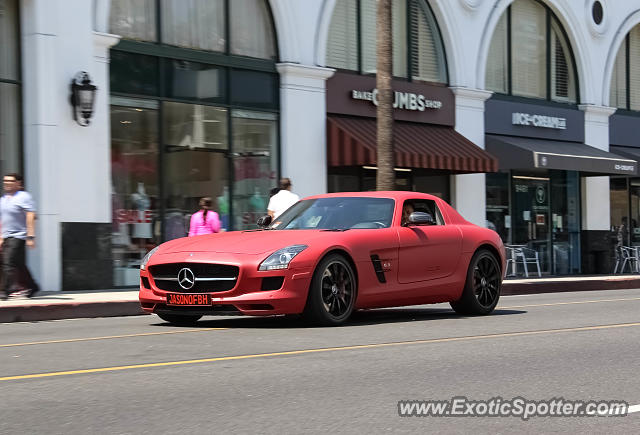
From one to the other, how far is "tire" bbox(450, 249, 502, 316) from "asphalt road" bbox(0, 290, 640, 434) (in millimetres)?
751

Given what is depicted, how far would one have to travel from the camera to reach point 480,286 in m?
12.7

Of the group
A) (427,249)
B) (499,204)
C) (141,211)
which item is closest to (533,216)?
(499,204)

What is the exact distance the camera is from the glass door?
27.5m

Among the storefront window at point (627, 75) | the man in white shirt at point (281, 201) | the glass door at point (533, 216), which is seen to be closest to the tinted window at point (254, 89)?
the man in white shirt at point (281, 201)

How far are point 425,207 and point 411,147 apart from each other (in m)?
10.4

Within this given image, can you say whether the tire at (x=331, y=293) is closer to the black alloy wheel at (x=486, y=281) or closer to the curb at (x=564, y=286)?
the black alloy wheel at (x=486, y=281)

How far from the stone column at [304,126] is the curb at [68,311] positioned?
25.0ft

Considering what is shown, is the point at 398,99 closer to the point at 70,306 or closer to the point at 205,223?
the point at 205,223

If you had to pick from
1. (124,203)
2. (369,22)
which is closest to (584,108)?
(369,22)

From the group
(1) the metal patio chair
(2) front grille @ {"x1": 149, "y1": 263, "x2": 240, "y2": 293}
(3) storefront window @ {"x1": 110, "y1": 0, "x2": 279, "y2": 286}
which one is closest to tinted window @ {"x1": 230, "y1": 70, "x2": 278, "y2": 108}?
(3) storefront window @ {"x1": 110, "y1": 0, "x2": 279, "y2": 286}

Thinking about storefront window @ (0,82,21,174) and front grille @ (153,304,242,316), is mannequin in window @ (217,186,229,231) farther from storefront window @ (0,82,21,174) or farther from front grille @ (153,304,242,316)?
front grille @ (153,304,242,316)

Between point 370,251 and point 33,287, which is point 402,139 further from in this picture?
point 370,251

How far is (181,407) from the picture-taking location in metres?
6.12

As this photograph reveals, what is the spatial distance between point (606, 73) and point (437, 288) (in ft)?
66.9
